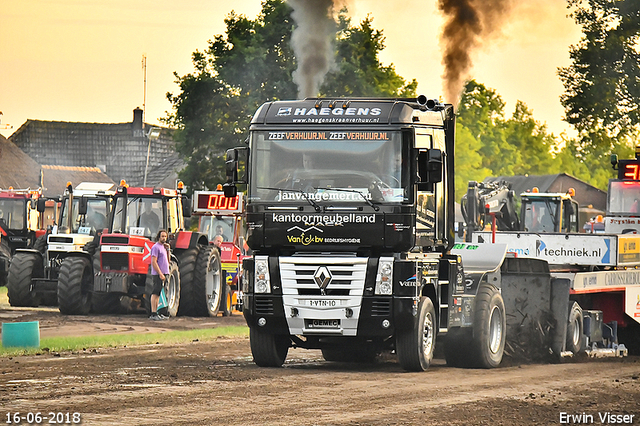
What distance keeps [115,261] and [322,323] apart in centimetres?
1218

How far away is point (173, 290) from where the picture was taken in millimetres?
26922

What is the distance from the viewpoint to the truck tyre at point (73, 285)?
26.0 metres

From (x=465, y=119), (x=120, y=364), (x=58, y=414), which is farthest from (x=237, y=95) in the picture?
(x=465, y=119)

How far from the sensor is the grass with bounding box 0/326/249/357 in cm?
1844

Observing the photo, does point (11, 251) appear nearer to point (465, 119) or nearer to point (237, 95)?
point (237, 95)

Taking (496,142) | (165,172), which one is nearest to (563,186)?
(496,142)

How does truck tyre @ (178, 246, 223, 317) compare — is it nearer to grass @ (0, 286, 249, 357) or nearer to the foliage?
grass @ (0, 286, 249, 357)

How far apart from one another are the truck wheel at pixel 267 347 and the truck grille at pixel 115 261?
10686 millimetres

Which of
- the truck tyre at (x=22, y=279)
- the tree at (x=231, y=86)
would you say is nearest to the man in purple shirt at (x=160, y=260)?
the truck tyre at (x=22, y=279)

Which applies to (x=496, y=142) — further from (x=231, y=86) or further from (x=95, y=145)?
(x=231, y=86)

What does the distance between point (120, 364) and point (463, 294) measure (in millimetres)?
4832

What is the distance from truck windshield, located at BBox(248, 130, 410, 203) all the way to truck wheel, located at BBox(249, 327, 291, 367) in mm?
1904

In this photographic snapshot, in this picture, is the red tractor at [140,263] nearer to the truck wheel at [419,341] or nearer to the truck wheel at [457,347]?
the truck wheel at [457,347]

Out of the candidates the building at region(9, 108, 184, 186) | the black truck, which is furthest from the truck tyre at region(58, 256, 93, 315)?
the building at region(9, 108, 184, 186)
